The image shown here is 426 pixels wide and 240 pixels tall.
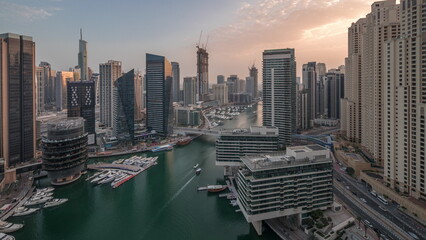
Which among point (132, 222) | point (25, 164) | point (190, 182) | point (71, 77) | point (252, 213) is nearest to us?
point (252, 213)

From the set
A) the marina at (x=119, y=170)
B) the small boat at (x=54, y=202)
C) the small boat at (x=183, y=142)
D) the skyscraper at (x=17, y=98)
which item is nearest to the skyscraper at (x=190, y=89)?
the small boat at (x=183, y=142)

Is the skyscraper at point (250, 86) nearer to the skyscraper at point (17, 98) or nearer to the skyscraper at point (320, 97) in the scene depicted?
the skyscraper at point (320, 97)

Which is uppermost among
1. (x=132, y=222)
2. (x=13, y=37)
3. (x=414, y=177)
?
(x=13, y=37)

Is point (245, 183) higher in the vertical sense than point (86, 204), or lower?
higher

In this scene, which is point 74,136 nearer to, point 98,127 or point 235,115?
point 98,127

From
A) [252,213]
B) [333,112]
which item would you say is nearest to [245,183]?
[252,213]

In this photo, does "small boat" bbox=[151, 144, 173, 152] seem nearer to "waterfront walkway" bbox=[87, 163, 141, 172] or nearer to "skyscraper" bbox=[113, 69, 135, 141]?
"skyscraper" bbox=[113, 69, 135, 141]
